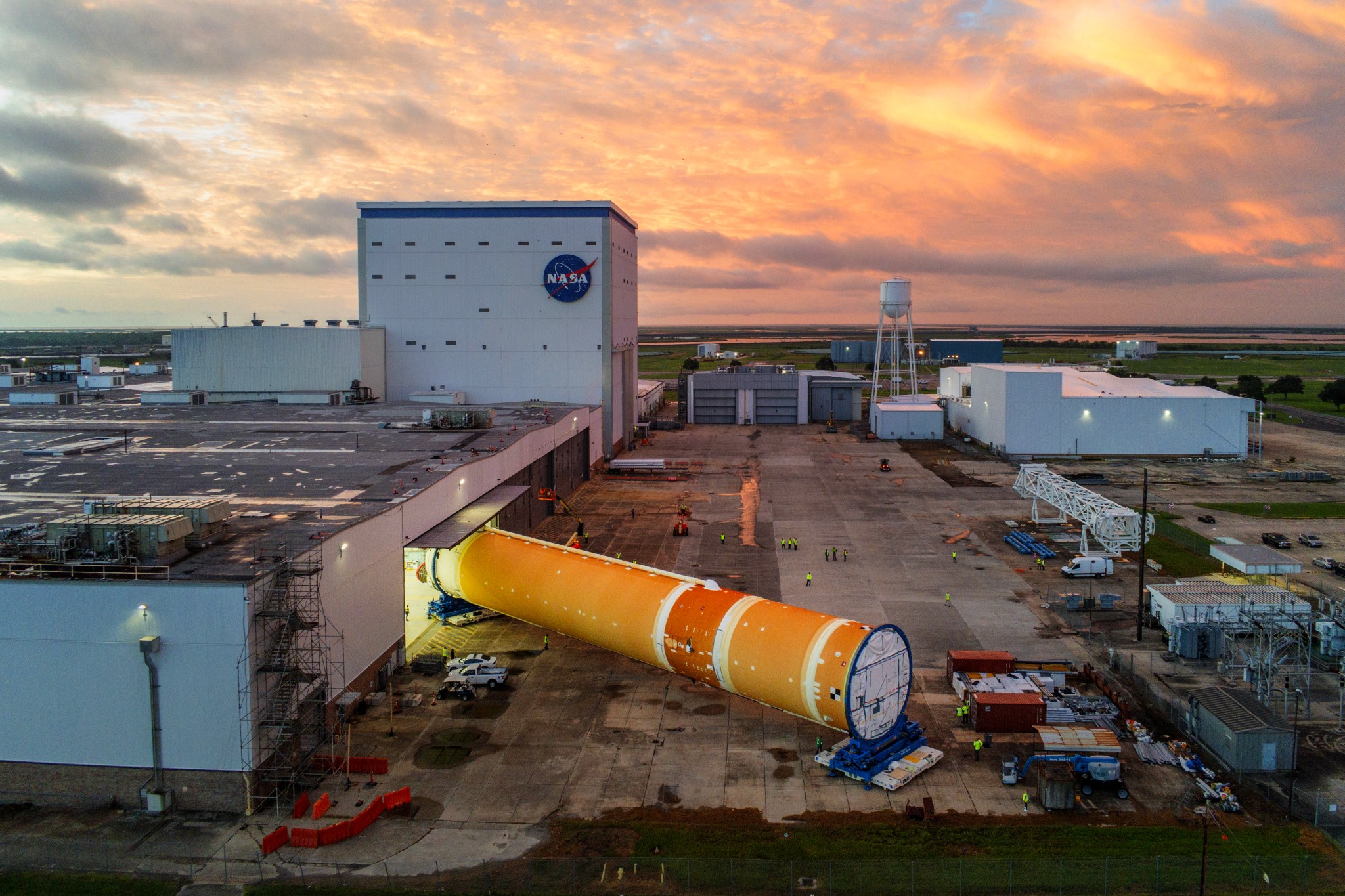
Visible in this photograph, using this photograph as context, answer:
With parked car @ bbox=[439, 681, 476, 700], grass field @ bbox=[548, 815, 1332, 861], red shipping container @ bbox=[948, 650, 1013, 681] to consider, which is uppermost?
red shipping container @ bbox=[948, 650, 1013, 681]

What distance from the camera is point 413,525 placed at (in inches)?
1540

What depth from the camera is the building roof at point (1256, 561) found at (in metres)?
43.9

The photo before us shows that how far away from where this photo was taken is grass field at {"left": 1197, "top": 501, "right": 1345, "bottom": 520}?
2574 inches

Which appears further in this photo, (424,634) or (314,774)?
(424,634)

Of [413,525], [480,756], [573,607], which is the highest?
[413,525]

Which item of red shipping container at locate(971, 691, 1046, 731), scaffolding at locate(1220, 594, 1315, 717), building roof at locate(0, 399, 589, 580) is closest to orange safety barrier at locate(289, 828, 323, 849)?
building roof at locate(0, 399, 589, 580)

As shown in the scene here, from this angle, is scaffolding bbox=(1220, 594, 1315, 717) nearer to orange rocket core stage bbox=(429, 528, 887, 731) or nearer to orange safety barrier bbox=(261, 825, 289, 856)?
orange rocket core stage bbox=(429, 528, 887, 731)

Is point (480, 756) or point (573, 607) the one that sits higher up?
point (573, 607)

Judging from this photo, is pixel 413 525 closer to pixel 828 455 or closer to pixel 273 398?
pixel 273 398

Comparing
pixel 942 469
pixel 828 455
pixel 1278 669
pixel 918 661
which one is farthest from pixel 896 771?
pixel 828 455

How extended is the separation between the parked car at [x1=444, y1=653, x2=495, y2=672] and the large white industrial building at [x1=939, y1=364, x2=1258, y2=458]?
72205mm

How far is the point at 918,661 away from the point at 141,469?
3909cm

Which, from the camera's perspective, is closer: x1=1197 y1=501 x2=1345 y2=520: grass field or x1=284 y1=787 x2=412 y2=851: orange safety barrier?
x1=284 y1=787 x2=412 y2=851: orange safety barrier

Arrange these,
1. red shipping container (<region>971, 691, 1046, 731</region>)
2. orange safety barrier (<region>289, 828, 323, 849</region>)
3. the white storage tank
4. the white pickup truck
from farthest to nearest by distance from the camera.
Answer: the white storage tank → the white pickup truck → red shipping container (<region>971, 691, 1046, 731</region>) → orange safety barrier (<region>289, 828, 323, 849</region>)
